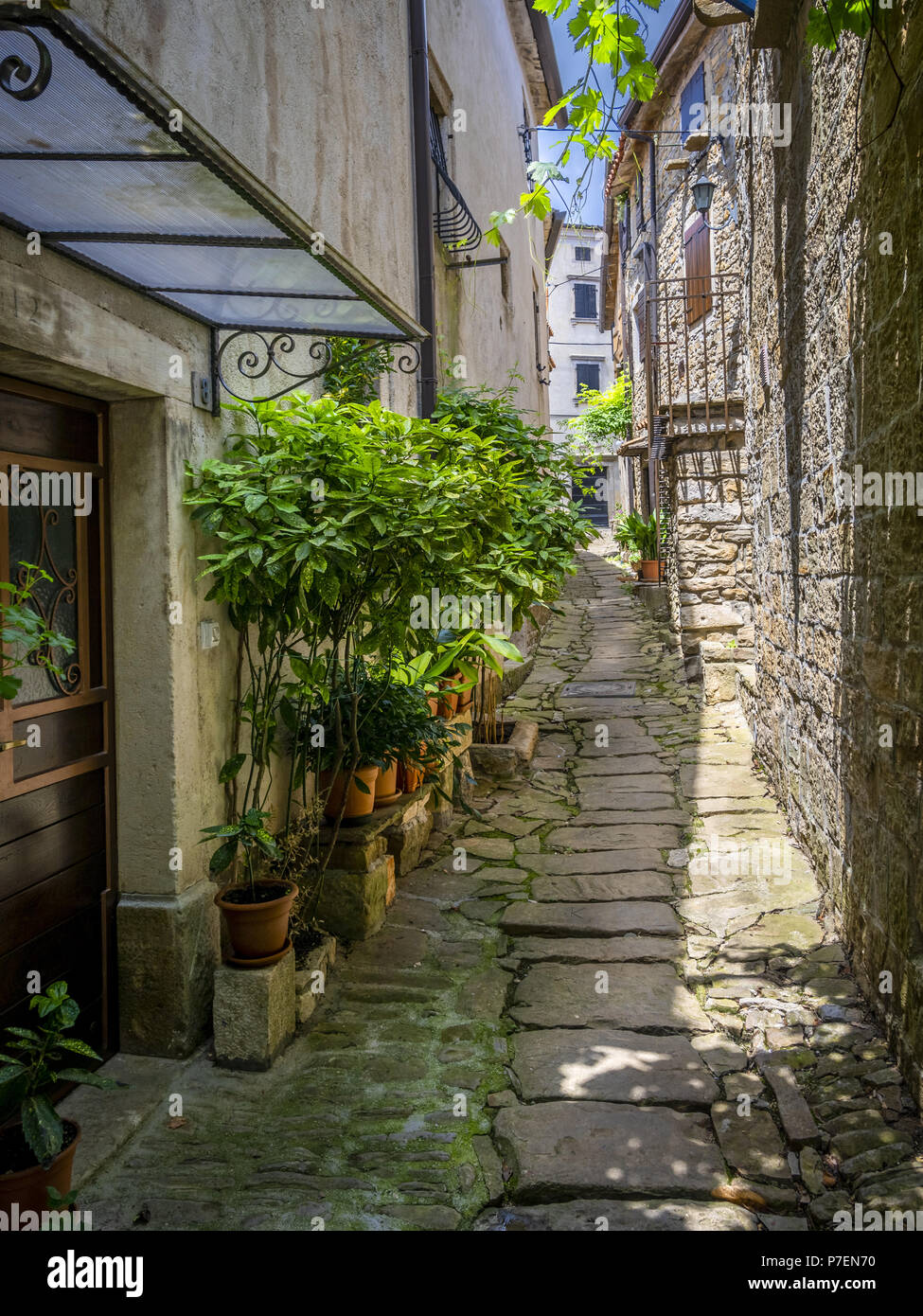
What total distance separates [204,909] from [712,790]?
144 inches

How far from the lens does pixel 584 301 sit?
29500mm

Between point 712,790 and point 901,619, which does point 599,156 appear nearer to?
point 901,619

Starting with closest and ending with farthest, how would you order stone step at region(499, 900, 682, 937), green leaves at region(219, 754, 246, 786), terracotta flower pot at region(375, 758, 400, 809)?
green leaves at region(219, 754, 246, 786) < stone step at region(499, 900, 682, 937) < terracotta flower pot at region(375, 758, 400, 809)

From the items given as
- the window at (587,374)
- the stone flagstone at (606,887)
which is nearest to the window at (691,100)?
the stone flagstone at (606,887)

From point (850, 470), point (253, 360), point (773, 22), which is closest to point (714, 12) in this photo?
point (773, 22)

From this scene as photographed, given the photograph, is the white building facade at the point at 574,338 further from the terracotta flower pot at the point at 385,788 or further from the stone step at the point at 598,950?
the stone step at the point at 598,950

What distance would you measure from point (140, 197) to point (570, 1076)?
2.89 metres

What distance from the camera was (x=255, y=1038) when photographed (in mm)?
3152

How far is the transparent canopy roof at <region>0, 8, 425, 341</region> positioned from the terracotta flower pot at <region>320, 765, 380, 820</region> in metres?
1.92

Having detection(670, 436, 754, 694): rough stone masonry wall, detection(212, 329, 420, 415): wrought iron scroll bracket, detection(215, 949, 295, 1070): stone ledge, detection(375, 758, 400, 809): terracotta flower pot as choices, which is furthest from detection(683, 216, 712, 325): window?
detection(215, 949, 295, 1070): stone ledge

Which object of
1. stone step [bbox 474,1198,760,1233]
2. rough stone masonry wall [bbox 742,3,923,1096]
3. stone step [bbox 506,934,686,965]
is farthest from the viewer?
stone step [bbox 506,934,686,965]

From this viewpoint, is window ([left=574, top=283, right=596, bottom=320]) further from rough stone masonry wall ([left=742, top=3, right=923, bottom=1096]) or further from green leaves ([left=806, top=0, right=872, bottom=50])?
green leaves ([left=806, top=0, right=872, bottom=50])

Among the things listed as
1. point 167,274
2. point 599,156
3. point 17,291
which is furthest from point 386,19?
point 17,291

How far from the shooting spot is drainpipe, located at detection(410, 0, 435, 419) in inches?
246
